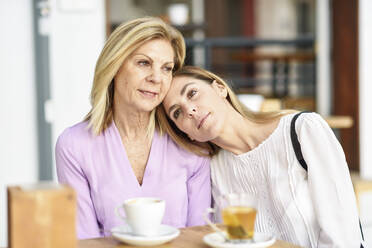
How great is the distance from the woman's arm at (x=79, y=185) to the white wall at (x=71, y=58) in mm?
1790

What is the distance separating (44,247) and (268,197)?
0.90 m

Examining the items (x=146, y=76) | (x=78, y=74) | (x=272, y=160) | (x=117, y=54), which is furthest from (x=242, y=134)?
(x=78, y=74)

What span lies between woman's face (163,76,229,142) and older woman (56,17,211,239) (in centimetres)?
4

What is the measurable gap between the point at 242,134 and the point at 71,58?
1.99 metres

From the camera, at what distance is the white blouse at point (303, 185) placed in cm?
168

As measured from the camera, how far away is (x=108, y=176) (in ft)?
6.03

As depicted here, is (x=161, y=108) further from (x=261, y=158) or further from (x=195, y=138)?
(x=261, y=158)

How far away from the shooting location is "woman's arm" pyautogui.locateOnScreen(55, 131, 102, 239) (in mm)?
1821

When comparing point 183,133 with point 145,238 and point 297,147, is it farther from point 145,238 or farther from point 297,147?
point 145,238

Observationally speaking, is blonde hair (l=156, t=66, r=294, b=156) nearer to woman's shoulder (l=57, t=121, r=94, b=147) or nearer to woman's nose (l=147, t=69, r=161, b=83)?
woman's nose (l=147, t=69, r=161, b=83)

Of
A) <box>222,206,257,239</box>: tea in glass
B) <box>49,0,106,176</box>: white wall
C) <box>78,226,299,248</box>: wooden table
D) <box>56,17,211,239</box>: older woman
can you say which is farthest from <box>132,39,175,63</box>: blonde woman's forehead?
<box>49,0,106,176</box>: white wall

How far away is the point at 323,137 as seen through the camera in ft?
5.65

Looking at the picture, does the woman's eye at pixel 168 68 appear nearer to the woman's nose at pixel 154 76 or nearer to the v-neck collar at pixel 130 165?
the woman's nose at pixel 154 76

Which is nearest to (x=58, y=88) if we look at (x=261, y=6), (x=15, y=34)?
(x=15, y=34)
